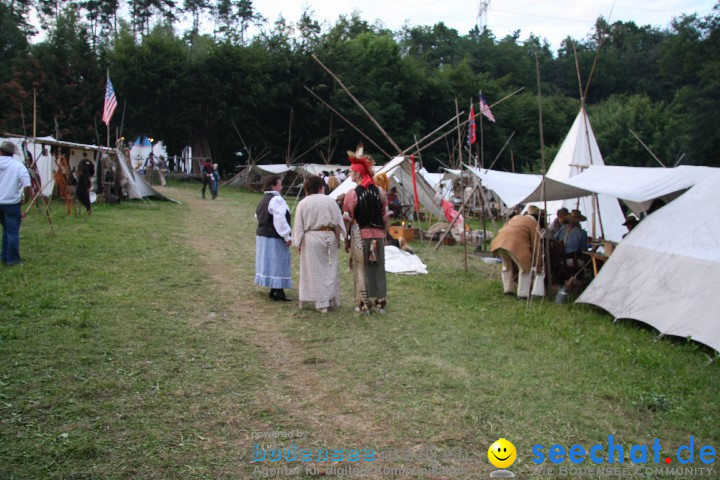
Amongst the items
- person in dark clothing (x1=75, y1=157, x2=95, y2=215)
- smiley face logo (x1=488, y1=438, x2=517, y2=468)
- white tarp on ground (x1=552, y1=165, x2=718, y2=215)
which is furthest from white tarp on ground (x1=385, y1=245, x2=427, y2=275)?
person in dark clothing (x1=75, y1=157, x2=95, y2=215)

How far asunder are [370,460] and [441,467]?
38 cm

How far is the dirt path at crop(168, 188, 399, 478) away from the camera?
3.61 meters

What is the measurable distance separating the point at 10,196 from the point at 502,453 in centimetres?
671

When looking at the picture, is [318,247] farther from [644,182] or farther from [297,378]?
[644,182]

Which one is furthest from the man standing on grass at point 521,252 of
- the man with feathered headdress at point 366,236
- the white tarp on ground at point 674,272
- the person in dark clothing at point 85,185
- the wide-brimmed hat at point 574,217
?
the person in dark clothing at point 85,185

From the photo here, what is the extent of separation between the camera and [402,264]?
9.91 meters

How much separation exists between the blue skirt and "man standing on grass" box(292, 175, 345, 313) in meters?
0.40

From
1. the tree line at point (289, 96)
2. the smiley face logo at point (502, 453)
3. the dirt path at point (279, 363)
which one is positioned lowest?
the smiley face logo at point (502, 453)

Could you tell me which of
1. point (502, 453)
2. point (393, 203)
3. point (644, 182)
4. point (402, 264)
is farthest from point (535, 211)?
point (393, 203)

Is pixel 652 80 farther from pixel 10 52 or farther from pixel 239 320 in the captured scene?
pixel 239 320

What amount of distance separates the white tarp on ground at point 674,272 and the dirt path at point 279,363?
339 cm

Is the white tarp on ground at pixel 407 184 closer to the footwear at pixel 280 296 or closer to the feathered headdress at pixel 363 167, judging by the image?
the feathered headdress at pixel 363 167

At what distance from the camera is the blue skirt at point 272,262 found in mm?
6906

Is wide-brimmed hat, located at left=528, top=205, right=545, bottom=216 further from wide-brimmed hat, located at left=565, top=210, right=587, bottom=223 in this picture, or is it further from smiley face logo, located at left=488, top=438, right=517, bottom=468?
smiley face logo, located at left=488, top=438, right=517, bottom=468
